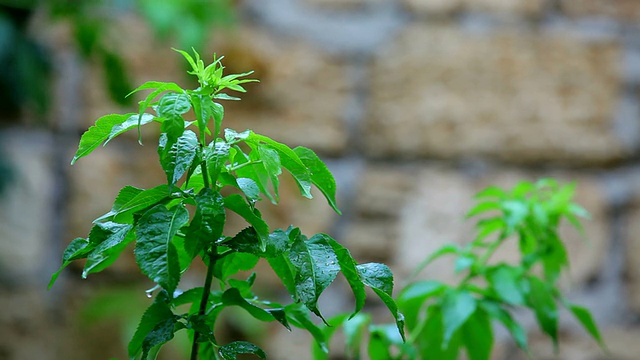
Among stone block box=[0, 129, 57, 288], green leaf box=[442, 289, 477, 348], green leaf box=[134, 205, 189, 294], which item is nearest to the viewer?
green leaf box=[134, 205, 189, 294]

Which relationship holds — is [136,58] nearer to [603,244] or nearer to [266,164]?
[603,244]

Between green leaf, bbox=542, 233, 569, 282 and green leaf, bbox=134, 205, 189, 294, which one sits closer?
green leaf, bbox=134, 205, 189, 294

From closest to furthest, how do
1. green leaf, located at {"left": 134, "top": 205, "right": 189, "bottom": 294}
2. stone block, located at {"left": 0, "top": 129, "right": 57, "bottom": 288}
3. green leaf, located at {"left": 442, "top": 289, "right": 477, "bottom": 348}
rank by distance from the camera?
green leaf, located at {"left": 134, "top": 205, "right": 189, "bottom": 294}, green leaf, located at {"left": 442, "top": 289, "right": 477, "bottom": 348}, stone block, located at {"left": 0, "top": 129, "right": 57, "bottom": 288}

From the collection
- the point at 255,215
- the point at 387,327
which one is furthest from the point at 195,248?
the point at 387,327

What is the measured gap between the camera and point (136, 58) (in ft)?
4.06

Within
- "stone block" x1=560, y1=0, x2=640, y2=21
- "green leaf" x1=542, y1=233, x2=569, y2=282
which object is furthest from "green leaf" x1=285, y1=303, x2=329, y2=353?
"stone block" x1=560, y1=0, x2=640, y2=21

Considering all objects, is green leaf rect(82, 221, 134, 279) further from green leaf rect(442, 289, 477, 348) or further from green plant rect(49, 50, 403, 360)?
green leaf rect(442, 289, 477, 348)

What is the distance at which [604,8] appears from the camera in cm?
128

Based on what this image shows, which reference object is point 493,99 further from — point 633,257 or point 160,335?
point 160,335

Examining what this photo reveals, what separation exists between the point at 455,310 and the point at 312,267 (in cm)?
22

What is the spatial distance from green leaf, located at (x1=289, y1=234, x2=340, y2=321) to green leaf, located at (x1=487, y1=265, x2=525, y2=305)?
229 mm

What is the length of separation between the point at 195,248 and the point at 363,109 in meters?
0.96

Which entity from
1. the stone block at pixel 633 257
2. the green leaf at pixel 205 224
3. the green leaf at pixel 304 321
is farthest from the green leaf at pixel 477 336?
the stone block at pixel 633 257

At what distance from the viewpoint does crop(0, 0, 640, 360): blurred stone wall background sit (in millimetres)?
1205
